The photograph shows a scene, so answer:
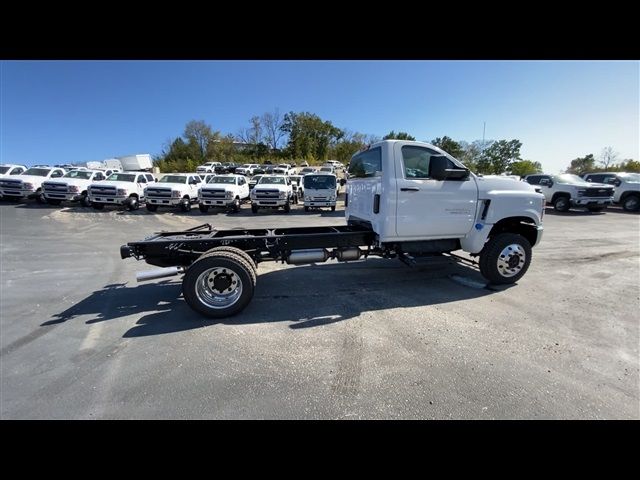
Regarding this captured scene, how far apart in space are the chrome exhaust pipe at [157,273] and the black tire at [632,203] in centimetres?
2331

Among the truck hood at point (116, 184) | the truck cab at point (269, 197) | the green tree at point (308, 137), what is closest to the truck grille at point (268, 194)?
the truck cab at point (269, 197)

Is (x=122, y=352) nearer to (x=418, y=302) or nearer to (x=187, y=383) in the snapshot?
(x=187, y=383)

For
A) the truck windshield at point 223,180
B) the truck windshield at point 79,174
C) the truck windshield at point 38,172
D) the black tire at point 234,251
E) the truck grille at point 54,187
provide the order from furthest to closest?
1. the truck windshield at point 79,174
2. the truck windshield at point 223,180
3. the truck windshield at point 38,172
4. the truck grille at point 54,187
5. the black tire at point 234,251

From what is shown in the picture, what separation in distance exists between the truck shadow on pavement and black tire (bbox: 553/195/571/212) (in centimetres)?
1415

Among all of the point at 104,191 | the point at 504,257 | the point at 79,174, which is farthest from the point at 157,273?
the point at 79,174

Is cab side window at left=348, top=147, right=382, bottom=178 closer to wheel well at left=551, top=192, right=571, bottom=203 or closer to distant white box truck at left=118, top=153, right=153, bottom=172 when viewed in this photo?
wheel well at left=551, top=192, right=571, bottom=203

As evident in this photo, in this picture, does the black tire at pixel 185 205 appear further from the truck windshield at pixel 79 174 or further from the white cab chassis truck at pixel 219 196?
the truck windshield at pixel 79 174

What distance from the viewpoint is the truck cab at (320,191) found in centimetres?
1537

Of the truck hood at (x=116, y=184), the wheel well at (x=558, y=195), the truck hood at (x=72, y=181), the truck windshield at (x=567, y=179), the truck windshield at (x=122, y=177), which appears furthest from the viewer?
the truck windshield at (x=567, y=179)

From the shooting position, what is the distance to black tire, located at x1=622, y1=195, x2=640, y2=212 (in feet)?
53.1
